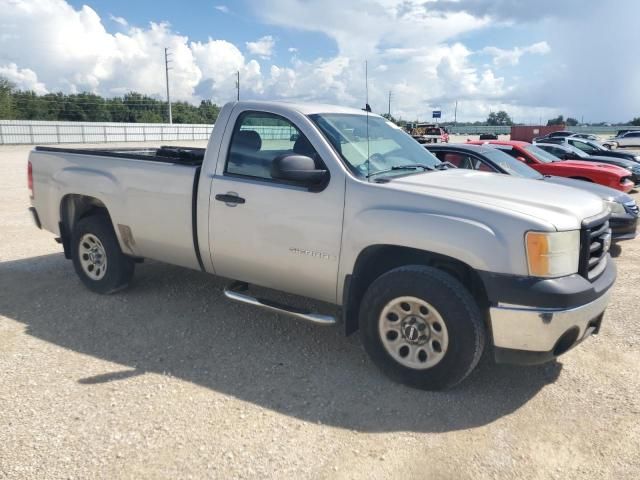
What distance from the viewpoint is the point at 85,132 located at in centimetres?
4228

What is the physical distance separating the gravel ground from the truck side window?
4.64ft

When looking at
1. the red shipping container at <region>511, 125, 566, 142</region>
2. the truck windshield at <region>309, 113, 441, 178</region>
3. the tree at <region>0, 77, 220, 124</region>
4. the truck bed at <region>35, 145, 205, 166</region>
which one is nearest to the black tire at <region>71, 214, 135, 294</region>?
the truck bed at <region>35, 145, 205, 166</region>

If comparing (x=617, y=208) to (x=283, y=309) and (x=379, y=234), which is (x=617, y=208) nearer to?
(x=379, y=234)

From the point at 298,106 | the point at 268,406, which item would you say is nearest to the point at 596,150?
the point at 298,106

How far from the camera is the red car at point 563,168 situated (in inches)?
401

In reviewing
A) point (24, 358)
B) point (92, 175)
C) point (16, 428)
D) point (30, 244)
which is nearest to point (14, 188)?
point (30, 244)

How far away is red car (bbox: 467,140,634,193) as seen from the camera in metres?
10.2

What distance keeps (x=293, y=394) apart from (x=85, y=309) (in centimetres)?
253

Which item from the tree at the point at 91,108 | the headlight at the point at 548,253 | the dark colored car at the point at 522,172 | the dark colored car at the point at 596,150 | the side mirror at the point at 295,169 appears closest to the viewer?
the headlight at the point at 548,253

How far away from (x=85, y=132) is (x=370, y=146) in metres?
43.5

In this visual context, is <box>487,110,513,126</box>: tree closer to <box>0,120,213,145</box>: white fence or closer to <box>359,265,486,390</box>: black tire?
<box>0,120,213,145</box>: white fence

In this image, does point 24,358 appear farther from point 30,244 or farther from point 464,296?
point 30,244

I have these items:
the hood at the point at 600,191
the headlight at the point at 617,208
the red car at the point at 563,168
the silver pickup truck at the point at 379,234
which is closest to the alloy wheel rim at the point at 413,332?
the silver pickup truck at the point at 379,234

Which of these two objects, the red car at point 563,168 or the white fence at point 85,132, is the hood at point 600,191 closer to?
the red car at point 563,168
